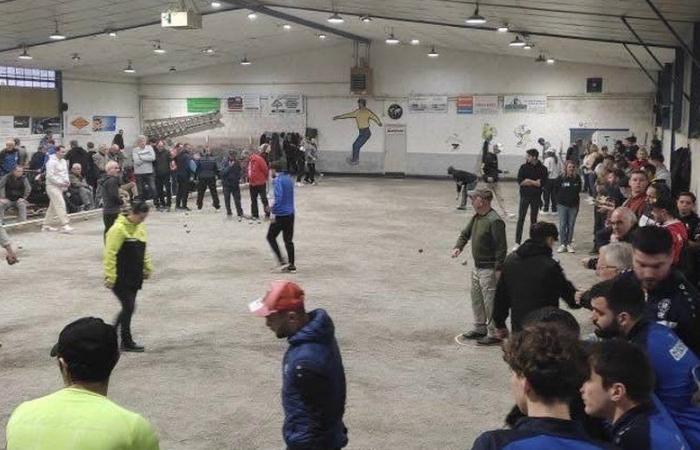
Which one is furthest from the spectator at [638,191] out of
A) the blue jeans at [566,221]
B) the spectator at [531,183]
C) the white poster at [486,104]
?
the white poster at [486,104]

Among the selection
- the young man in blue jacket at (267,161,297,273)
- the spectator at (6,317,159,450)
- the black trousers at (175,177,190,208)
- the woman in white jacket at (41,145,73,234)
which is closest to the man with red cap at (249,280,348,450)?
the spectator at (6,317,159,450)

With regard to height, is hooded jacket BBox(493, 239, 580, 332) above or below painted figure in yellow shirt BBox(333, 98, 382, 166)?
below

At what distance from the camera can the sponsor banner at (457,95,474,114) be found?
27728 mm

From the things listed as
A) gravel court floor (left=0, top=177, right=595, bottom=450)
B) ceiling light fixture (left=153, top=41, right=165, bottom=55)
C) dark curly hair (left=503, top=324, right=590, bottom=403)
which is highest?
ceiling light fixture (left=153, top=41, right=165, bottom=55)

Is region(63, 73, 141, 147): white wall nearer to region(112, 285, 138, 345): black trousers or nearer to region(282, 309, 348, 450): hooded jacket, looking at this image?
region(112, 285, 138, 345): black trousers

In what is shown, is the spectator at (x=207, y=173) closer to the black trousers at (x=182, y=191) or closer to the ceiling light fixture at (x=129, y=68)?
the black trousers at (x=182, y=191)

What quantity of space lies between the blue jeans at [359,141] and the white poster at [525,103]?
18.1ft

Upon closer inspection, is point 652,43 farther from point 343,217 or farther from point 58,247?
point 58,247

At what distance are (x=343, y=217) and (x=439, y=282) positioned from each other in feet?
22.9

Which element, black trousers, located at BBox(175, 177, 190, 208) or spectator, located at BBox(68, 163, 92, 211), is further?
black trousers, located at BBox(175, 177, 190, 208)

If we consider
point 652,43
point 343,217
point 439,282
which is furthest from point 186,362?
point 652,43

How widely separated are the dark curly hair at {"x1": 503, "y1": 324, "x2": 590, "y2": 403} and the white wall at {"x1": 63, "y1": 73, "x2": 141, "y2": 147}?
1120 inches

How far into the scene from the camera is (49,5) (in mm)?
16688

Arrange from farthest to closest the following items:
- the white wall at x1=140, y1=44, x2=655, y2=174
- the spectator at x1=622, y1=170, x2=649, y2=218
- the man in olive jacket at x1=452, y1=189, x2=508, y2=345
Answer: the white wall at x1=140, y1=44, x2=655, y2=174
the spectator at x1=622, y1=170, x2=649, y2=218
the man in olive jacket at x1=452, y1=189, x2=508, y2=345
